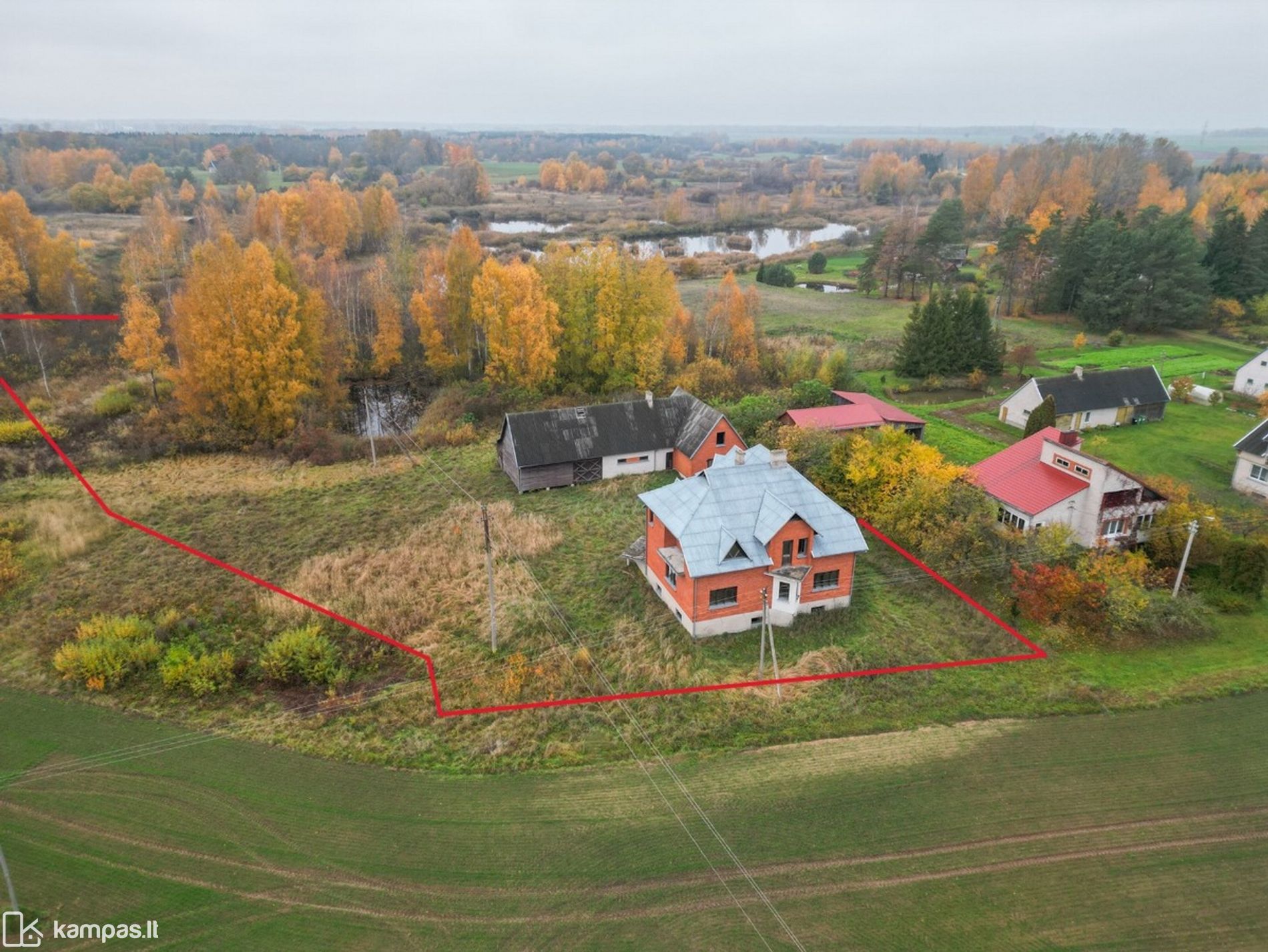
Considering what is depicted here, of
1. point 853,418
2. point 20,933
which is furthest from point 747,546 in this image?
point 20,933

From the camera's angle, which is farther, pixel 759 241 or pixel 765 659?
pixel 759 241

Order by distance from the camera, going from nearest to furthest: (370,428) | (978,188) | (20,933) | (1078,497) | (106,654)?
(20,933)
(106,654)
(1078,497)
(370,428)
(978,188)

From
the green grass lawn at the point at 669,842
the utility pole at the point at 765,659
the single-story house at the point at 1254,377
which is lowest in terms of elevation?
the green grass lawn at the point at 669,842

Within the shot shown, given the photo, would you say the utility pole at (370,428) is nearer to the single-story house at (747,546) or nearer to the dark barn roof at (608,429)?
the dark barn roof at (608,429)

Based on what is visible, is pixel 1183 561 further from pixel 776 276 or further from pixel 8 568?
pixel 776 276

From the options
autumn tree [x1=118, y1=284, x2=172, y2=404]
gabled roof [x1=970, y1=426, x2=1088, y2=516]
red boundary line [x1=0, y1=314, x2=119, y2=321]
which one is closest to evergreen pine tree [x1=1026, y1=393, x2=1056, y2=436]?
gabled roof [x1=970, y1=426, x2=1088, y2=516]

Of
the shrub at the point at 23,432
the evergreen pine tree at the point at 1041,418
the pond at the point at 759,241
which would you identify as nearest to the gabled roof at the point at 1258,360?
the evergreen pine tree at the point at 1041,418
